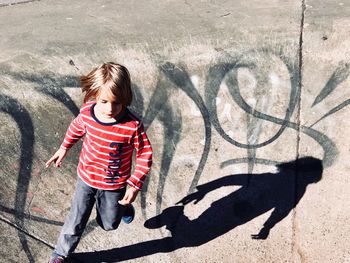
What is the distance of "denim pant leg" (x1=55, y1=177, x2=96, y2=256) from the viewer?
3.67 meters

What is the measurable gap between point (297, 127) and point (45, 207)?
2.36m

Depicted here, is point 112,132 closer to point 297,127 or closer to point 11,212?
point 11,212

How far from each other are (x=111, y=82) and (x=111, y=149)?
1.77 feet

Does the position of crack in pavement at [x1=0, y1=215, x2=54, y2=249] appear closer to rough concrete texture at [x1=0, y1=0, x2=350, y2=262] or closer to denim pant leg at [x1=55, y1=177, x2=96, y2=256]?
rough concrete texture at [x1=0, y1=0, x2=350, y2=262]

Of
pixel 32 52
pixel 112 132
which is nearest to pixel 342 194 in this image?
pixel 112 132

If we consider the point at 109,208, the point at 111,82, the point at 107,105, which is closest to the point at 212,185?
the point at 109,208

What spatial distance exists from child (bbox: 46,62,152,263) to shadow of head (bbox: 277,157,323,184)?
1.65 m

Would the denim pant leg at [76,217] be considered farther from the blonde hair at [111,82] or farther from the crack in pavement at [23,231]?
the blonde hair at [111,82]

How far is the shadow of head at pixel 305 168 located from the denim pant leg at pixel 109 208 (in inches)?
65.0

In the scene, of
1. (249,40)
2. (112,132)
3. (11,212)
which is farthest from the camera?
(249,40)

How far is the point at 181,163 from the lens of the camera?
15.4ft

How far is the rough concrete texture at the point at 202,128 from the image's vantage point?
4.27 m

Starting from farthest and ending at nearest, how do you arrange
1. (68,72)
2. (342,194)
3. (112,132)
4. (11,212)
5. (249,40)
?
(249,40) → (68,72) → (342,194) → (11,212) → (112,132)

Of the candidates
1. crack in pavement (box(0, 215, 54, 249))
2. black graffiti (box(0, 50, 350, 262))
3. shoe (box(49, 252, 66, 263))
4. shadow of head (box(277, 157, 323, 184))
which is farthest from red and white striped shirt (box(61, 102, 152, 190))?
shadow of head (box(277, 157, 323, 184))
